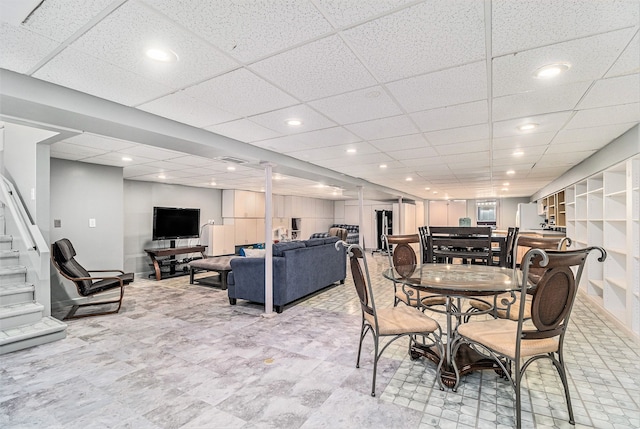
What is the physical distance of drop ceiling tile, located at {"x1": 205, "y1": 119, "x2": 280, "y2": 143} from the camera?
10.5 feet

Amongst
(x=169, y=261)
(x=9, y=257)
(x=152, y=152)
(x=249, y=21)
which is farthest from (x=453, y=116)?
(x=169, y=261)

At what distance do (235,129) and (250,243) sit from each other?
21.7ft

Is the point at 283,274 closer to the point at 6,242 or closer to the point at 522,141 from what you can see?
the point at 522,141

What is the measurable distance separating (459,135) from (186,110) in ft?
9.79

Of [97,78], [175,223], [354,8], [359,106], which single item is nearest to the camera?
[354,8]

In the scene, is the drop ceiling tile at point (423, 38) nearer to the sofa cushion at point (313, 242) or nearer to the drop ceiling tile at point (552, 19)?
the drop ceiling tile at point (552, 19)

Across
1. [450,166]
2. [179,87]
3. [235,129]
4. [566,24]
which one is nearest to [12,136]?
[235,129]

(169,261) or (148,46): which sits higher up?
(148,46)

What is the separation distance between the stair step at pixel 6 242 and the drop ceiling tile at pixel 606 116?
683 centimetres

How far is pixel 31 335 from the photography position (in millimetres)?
3119

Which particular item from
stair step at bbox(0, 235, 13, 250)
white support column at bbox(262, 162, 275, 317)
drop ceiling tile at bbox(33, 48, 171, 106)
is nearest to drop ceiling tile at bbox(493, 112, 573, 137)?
white support column at bbox(262, 162, 275, 317)

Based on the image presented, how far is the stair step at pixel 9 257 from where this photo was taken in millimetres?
3824

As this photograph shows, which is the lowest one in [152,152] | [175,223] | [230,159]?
[175,223]

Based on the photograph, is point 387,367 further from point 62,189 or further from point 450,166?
point 62,189
